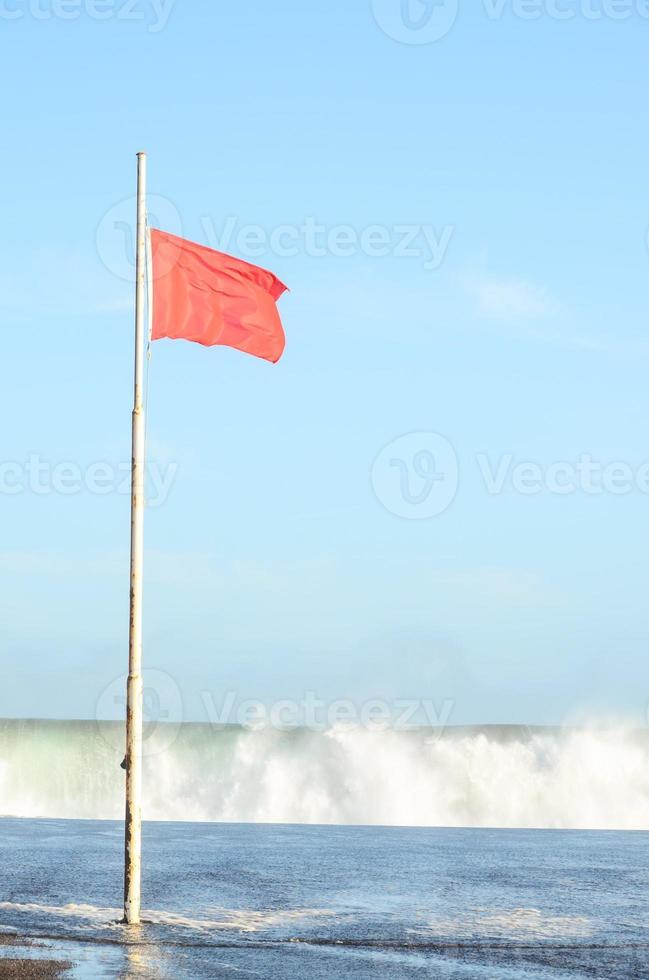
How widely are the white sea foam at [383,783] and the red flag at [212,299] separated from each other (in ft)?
100

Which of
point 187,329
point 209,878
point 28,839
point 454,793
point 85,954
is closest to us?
point 85,954

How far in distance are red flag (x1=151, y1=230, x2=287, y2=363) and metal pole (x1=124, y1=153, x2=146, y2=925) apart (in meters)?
0.30

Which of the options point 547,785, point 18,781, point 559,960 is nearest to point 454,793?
point 547,785

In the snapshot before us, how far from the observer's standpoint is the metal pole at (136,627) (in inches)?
550

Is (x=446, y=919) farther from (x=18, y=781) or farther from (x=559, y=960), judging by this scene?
(x=18, y=781)

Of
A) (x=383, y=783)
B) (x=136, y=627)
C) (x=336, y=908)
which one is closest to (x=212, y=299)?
(x=136, y=627)

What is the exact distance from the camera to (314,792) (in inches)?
1885

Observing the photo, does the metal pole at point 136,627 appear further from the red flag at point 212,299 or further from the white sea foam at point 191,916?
the white sea foam at point 191,916

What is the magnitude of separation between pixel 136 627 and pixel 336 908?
16.2 ft

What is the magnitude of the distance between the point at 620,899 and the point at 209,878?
249 inches

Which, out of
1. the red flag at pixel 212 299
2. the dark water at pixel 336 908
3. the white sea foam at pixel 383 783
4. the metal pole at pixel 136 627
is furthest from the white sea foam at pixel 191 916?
the white sea foam at pixel 383 783

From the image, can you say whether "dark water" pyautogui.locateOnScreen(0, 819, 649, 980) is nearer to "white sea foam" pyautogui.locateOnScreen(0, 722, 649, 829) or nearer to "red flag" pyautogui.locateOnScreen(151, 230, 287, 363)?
"red flag" pyautogui.locateOnScreen(151, 230, 287, 363)

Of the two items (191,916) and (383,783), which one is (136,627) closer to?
(191,916)

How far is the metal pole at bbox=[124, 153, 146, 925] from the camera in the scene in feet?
45.8
